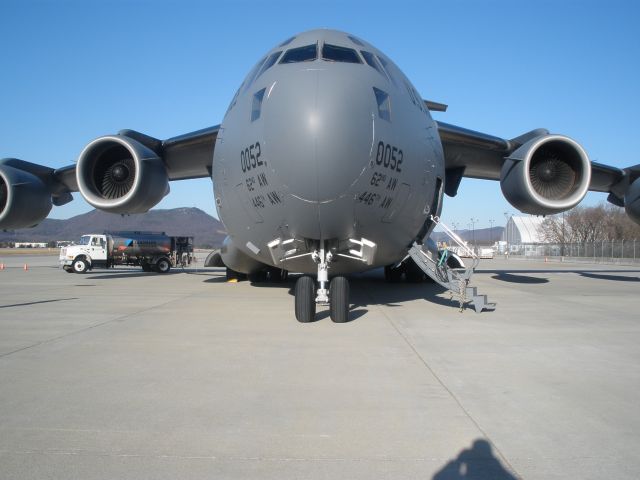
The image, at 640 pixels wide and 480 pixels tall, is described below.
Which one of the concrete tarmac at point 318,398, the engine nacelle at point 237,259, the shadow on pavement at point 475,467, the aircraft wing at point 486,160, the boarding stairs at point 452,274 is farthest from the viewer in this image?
the engine nacelle at point 237,259

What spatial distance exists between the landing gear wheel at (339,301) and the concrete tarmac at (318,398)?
0.26m

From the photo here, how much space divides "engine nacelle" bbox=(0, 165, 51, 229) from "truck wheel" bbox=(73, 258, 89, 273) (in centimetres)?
1025

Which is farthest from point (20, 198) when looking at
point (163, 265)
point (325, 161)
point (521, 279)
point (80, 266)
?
point (521, 279)

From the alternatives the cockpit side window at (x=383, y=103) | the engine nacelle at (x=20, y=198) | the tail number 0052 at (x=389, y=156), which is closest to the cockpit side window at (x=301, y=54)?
the cockpit side window at (x=383, y=103)

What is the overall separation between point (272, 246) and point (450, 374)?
3817mm

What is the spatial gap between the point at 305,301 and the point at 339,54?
11.3 ft

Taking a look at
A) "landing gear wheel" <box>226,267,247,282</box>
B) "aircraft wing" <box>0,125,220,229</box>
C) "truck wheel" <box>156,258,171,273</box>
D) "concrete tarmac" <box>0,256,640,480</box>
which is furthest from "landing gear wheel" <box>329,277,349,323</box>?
"truck wheel" <box>156,258,171,273</box>

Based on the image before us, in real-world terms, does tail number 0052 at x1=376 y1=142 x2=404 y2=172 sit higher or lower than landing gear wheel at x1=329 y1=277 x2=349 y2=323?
higher

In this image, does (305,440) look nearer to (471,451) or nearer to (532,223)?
(471,451)

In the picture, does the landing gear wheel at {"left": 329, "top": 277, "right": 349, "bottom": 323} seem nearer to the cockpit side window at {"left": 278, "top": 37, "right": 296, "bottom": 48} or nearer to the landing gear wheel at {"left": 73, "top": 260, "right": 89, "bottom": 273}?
the cockpit side window at {"left": 278, "top": 37, "right": 296, "bottom": 48}

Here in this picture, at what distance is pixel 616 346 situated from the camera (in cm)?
595

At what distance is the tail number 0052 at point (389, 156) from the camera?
6.54 metres

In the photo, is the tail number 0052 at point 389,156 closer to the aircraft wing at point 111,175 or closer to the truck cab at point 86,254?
the aircraft wing at point 111,175

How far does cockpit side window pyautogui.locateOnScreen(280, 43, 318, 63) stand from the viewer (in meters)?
7.05
